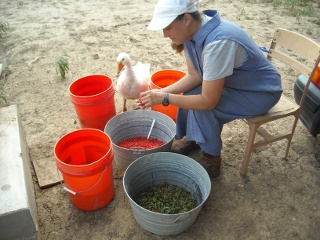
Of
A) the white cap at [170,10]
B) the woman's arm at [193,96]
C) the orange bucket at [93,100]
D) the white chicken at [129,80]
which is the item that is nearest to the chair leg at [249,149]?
the woman's arm at [193,96]

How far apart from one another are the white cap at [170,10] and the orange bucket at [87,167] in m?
0.85

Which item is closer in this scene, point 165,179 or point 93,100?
point 165,179

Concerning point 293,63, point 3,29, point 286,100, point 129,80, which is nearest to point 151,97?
point 129,80

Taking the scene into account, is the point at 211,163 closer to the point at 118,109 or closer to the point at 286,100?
the point at 286,100

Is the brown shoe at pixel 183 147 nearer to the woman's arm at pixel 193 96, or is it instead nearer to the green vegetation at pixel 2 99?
the woman's arm at pixel 193 96

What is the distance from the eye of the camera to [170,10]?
1.68 metres

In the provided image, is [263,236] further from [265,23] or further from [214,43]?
[265,23]

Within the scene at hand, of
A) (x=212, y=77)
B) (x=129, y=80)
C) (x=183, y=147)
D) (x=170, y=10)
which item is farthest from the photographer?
(x=129, y=80)

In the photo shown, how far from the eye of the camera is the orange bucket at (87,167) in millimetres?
1836

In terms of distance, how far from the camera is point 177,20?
5.70 feet

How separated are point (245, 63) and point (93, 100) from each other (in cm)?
123

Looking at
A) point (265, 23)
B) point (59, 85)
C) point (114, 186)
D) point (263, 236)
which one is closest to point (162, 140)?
point (114, 186)

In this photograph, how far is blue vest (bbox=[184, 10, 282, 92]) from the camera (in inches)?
70.3

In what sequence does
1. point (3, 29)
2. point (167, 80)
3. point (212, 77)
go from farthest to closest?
point (3, 29), point (167, 80), point (212, 77)
